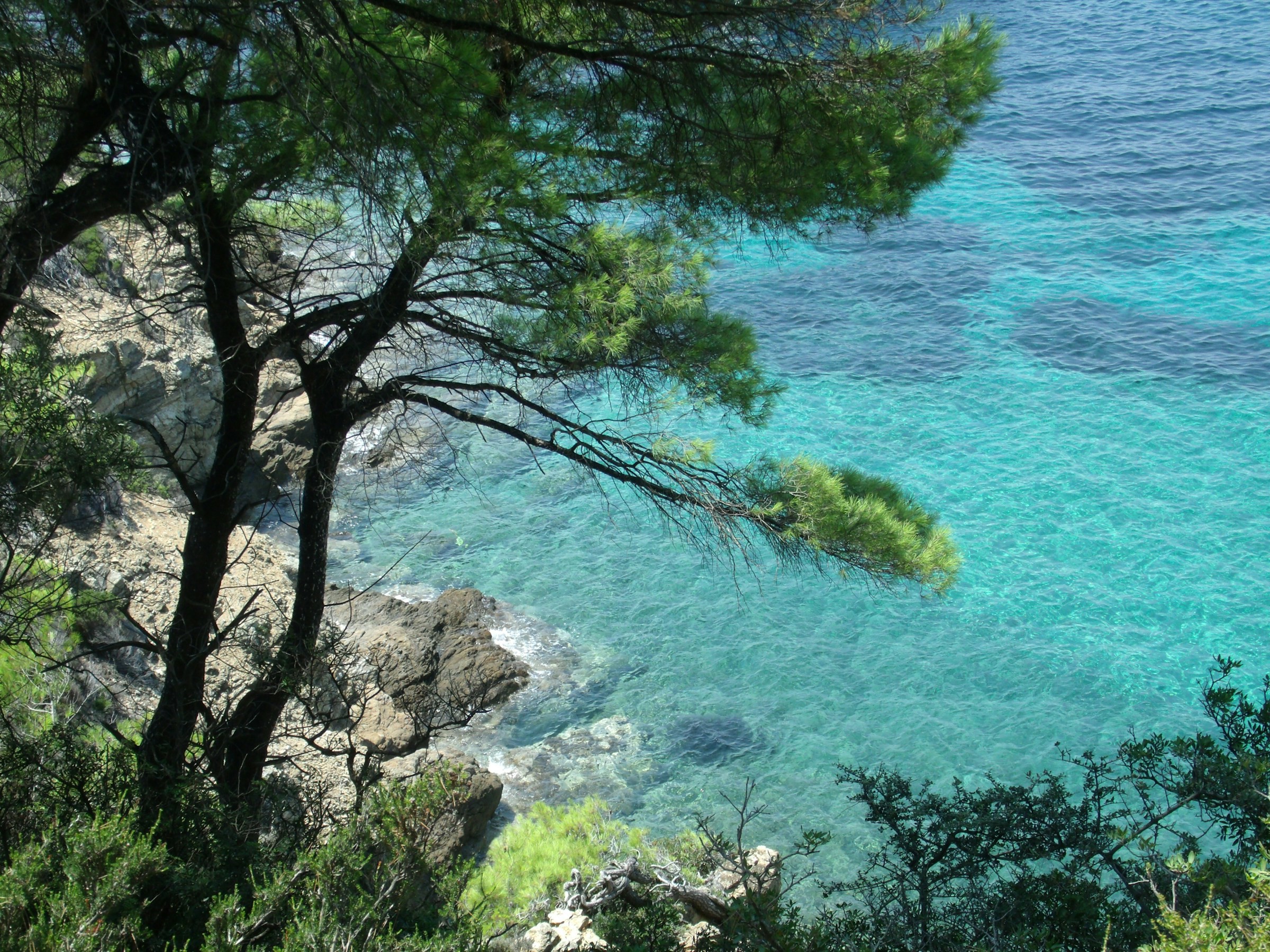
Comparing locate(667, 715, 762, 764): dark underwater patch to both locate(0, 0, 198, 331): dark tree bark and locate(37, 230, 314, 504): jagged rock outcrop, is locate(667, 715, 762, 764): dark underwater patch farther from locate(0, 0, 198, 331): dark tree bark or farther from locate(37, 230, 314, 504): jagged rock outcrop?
locate(0, 0, 198, 331): dark tree bark

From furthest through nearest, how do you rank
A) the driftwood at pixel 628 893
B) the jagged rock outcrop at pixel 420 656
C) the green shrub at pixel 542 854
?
the jagged rock outcrop at pixel 420 656, the green shrub at pixel 542 854, the driftwood at pixel 628 893

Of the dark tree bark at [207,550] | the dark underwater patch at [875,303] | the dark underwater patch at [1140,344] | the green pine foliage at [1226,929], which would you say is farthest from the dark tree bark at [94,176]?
the dark underwater patch at [1140,344]

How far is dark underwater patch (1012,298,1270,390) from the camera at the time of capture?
1443 cm

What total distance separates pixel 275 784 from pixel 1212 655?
30.2 feet

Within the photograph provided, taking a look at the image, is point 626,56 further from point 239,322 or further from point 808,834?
point 808,834

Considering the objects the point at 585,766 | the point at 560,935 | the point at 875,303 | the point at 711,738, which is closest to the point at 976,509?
the point at 711,738

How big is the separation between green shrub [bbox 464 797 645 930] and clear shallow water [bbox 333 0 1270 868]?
447 mm

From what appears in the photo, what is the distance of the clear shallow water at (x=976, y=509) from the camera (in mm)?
9297

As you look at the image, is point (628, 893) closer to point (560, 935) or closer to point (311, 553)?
point (560, 935)

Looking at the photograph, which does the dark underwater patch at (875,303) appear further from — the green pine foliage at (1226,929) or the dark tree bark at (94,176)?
the green pine foliage at (1226,929)

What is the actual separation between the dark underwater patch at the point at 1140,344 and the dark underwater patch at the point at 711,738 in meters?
9.09

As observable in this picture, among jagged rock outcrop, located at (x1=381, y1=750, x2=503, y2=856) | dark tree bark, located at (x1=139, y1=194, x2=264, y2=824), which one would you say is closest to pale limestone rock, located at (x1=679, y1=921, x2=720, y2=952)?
jagged rock outcrop, located at (x1=381, y1=750, x2=503, y2=856)

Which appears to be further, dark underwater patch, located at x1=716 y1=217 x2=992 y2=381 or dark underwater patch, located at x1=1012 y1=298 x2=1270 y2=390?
dark underwater patch, located at x1=716 y1=217 x2=992 y2=381

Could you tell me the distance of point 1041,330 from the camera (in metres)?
15.8
